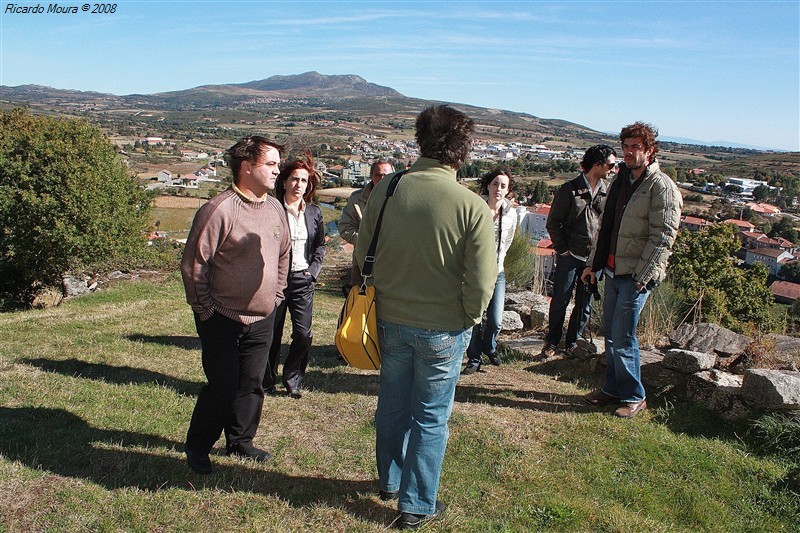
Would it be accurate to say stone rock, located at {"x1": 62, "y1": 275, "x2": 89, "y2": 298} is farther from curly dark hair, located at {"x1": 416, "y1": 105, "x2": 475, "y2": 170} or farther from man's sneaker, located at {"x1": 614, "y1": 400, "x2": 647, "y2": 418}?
curly dark hair, located at {"x1": 416, "y1": 105, "x2": 475, "y2": 170}

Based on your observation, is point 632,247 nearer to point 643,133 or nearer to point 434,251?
point 643,133

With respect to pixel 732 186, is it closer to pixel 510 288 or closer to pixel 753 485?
pixel 510 288

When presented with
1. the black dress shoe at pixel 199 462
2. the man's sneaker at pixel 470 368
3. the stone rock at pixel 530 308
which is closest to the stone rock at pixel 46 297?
the stone rock at pixel 530 308

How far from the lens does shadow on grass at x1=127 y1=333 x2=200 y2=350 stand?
6281 millimetres

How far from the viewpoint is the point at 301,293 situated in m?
4.63

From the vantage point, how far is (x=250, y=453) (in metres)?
3.51

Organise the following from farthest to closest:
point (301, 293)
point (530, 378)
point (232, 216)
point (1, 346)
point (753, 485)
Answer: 1. point (1, 346)
2. point (530, 378)
3. point (301, 293)
4. point (753, 485)
5. point (232, 216)

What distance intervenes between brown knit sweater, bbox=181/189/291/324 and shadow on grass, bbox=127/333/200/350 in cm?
338

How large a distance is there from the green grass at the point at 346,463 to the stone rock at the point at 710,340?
3.24 feet

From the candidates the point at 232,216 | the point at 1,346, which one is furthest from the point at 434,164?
the point at 1,346

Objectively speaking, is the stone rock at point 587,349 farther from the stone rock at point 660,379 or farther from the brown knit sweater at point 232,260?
the brown knit sweater at point 232,260

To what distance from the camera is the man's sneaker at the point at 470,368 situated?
5434 mm

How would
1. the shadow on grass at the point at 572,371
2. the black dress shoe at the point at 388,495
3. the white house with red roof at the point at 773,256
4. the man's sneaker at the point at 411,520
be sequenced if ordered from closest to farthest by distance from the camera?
1. the man's sneaker at the point at 411,520
2. the black dress shoe at the point at 388,495
3. the shadow on grass at the point at 572,371
4. the white house with red roof at the point at 773,256

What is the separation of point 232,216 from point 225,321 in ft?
1.89
